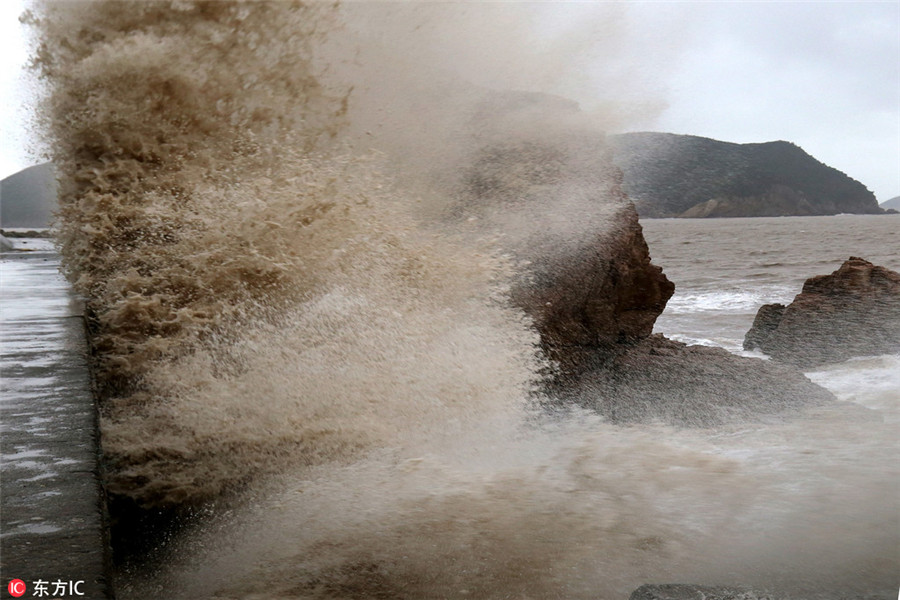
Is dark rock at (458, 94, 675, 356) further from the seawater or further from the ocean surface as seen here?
the ocean surface

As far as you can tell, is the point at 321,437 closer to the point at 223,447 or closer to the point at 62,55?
the point at 223,447

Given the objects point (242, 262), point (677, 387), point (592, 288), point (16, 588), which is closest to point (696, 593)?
point (16, 588)

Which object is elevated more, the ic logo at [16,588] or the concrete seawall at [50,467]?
the concrete seawall at [50,467]

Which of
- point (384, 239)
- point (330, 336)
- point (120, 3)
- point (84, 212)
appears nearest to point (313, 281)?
point (330, 336)

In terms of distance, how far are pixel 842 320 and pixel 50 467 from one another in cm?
850

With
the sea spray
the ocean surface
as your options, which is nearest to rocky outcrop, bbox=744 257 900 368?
the ocean surface

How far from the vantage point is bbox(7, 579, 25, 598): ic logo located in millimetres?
1742

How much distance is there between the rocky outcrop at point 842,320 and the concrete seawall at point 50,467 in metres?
7.52

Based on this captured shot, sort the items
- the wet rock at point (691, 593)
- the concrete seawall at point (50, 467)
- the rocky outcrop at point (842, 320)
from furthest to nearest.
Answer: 1. the rocky outcrop at point (842, 320)
2. the wet rock at point (691, 593)
3. the concrete seawall at point (50, 467)

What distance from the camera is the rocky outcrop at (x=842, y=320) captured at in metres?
8.45

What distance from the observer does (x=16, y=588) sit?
176 cm

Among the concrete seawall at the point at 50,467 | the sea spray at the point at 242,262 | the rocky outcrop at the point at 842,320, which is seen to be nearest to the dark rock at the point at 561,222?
the sea spray at the point at 242,262

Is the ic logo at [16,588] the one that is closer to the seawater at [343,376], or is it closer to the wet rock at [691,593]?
the seawater at [343,376]

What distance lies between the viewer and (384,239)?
5.39 m
